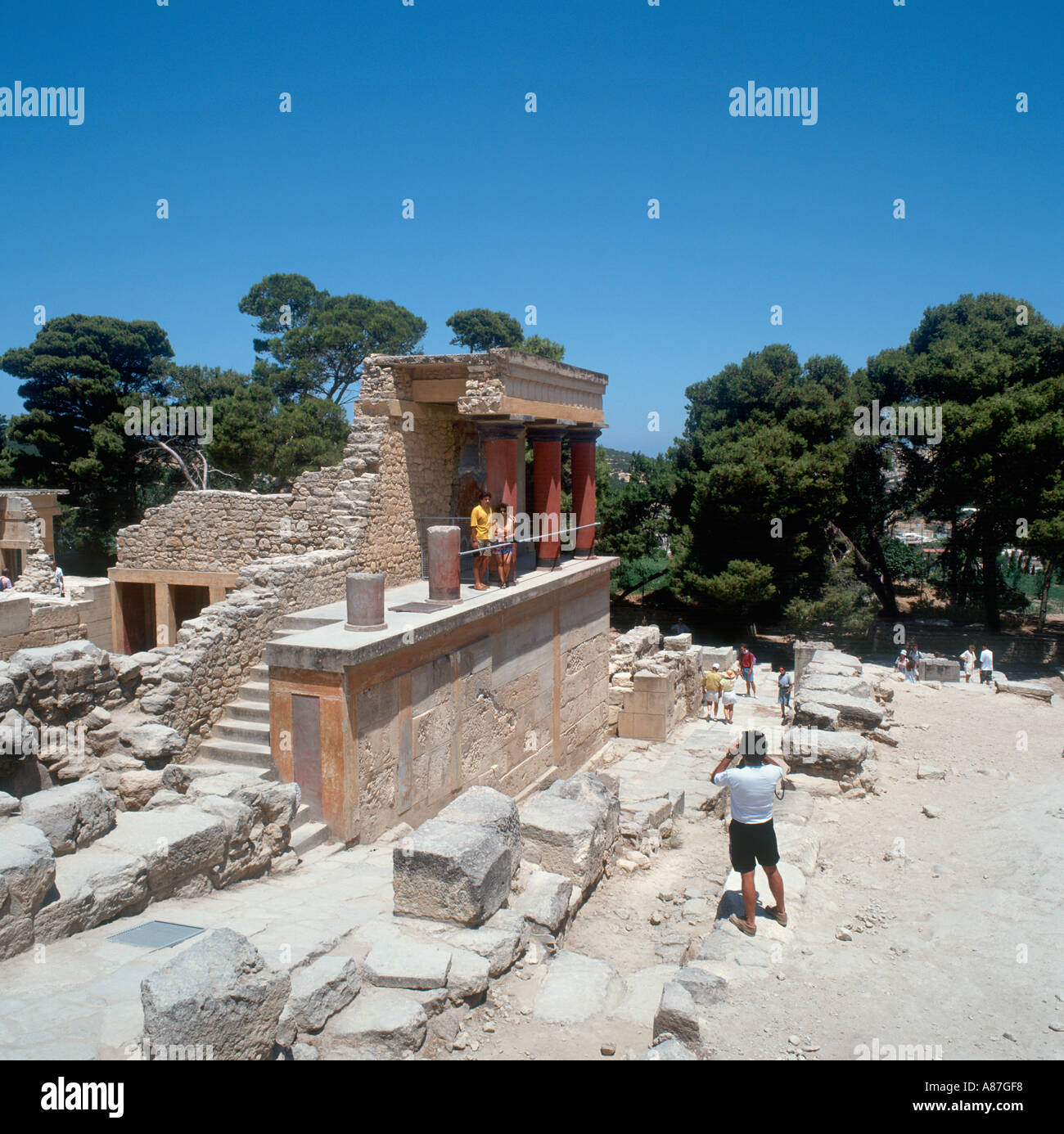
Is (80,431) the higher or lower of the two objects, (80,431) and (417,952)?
the higher

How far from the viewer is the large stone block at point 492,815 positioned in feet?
18.5

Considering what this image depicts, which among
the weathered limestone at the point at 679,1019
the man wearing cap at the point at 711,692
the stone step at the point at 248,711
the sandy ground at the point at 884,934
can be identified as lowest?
the man wearing cap at the point at 711,692

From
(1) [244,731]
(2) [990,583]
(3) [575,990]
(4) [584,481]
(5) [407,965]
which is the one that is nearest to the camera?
(5) [407,965]

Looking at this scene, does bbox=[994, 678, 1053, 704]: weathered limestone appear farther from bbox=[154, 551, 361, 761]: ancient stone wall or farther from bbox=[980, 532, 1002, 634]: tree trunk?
bbox=[980, 532, 1002, 634]: tree trunk

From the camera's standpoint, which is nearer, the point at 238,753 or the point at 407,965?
the point at 407,965

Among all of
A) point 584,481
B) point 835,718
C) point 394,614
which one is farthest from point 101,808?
point 584,481

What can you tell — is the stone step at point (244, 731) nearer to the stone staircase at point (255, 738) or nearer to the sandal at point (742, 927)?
the stone staircase at point (255, 738)

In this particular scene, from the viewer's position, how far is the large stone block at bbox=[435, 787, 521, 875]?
5.64 m

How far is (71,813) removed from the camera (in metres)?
5.00

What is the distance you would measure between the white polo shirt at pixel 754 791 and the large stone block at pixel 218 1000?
132 inches

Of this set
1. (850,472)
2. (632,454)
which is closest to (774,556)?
(850,472)

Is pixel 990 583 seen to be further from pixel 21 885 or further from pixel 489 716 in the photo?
pixel 21 885

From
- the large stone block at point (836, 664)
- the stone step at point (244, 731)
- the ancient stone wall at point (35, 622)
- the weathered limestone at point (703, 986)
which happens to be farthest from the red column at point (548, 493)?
the weathered limestone at point (703, 986)

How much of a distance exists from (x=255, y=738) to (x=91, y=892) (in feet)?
12.4
